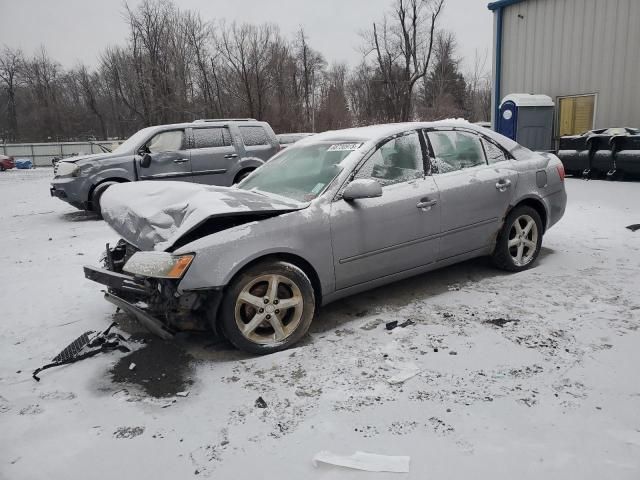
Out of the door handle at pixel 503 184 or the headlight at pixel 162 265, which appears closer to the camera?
the headlight at pixel 162 265

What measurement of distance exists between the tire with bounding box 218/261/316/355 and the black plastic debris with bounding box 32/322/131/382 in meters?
0.93

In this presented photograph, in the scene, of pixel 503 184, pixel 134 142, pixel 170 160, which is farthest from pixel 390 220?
pixel 134 142

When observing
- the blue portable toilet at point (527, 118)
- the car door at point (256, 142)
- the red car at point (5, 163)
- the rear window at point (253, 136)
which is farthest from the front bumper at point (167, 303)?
the red car at point (5, 163)

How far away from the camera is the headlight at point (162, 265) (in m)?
2.90

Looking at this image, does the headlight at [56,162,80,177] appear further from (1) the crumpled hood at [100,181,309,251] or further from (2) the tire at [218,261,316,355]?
(2) the tire at [218,261,316,355]

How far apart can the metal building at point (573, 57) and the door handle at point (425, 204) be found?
37.2 ft

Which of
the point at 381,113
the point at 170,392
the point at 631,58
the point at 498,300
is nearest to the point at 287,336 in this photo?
the point at 170,392

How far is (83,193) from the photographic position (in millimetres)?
8789

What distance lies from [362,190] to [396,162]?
709 mm

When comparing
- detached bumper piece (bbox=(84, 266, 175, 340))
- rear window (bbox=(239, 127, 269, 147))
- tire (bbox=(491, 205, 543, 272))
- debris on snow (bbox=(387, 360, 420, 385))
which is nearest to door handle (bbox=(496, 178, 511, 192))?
tire (bbox=(491, 205, 543, 272))

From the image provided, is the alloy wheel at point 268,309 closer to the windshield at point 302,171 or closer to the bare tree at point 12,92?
the windshield at point 302,171

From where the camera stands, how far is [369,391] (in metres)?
2.71

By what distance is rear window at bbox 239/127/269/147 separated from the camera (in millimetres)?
9798

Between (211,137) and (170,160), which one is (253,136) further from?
(170,160)
